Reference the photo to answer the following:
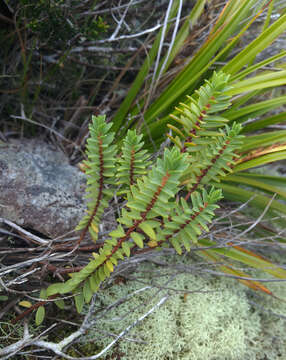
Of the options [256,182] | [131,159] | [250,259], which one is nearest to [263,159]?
[256,182]

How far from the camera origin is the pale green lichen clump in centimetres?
112

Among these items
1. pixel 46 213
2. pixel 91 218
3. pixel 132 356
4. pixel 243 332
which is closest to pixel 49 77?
pixel 46 213

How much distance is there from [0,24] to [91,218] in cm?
119

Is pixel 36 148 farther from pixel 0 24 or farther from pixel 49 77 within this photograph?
pixel 0 24

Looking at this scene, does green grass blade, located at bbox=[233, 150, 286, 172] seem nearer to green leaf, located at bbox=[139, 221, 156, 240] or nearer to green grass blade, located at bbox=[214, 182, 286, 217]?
green grass blade, located at bbox=[214, 182, 286, 217]

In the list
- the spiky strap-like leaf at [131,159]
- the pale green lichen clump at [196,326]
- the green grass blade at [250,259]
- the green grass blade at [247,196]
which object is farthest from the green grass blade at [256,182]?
the spiky strap-like leaf at [131,159]

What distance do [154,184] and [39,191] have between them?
2.34 feet

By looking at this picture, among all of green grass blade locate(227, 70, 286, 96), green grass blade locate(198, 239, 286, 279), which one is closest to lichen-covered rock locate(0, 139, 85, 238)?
green grass blade locate(198, 239, 286, 279)

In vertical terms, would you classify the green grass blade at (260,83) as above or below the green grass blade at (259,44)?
below

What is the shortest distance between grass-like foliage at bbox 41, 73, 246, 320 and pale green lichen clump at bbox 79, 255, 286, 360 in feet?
0.95

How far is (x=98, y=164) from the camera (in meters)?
0.80

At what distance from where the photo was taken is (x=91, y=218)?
3.07ft

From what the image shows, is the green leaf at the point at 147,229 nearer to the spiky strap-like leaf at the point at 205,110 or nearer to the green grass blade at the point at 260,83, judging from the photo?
the spiky strap-like leaf at the point at 205,110

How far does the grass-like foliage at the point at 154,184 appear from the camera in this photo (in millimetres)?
712
